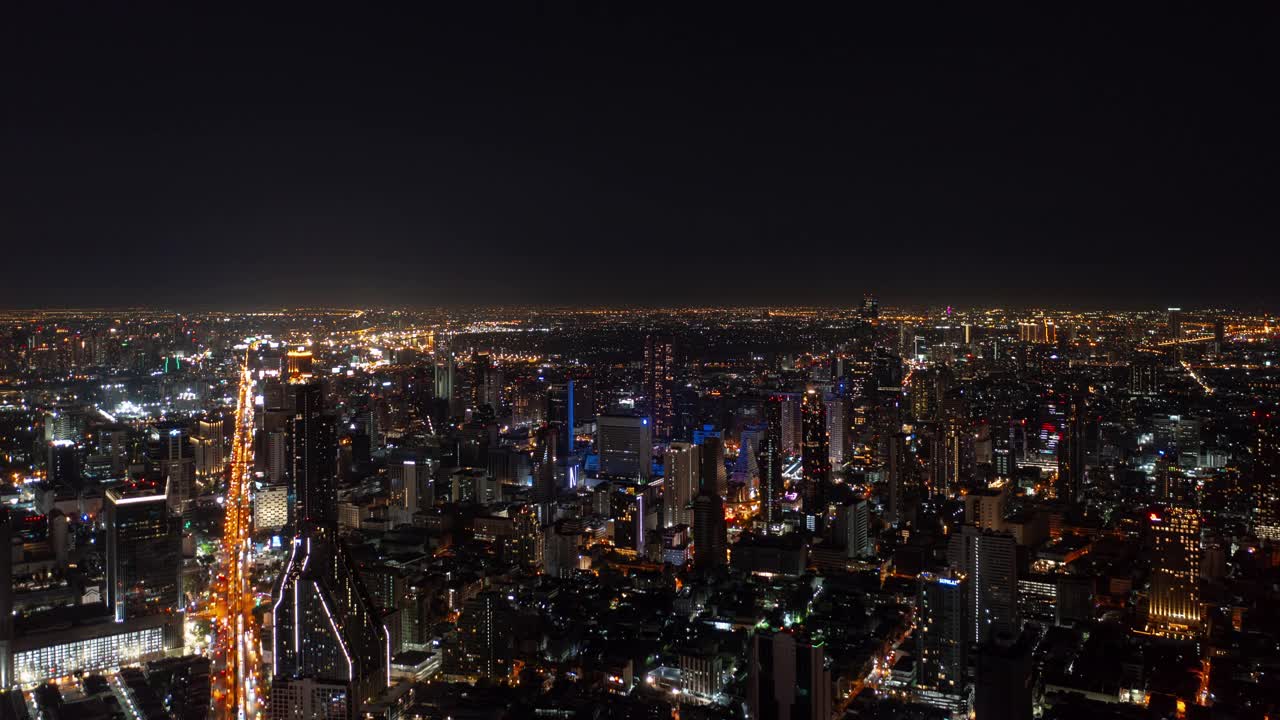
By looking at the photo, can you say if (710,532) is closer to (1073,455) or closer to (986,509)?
(986,509)

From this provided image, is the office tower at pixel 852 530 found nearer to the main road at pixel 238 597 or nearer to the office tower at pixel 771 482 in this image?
the office tower at pixel 771 482

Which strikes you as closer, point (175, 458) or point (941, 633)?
point (941, 633)

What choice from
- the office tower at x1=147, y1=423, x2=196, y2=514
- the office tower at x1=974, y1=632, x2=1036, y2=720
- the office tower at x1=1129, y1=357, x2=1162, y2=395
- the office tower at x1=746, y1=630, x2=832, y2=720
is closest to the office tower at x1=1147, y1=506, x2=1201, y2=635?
the office tower at x1=974, y1=632, x2=1036, y2=720

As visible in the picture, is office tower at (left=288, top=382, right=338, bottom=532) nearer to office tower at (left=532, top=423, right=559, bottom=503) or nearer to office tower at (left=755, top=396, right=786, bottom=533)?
office tower at (left=532, top=423, right=559, bottom=503)

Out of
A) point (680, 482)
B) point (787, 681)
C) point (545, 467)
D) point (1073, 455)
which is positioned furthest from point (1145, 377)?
point (787, 681)

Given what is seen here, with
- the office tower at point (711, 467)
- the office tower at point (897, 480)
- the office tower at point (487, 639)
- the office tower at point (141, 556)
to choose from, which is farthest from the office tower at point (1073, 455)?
the office tower at point (141, 556)

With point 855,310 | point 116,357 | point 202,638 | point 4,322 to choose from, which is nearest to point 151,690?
point 202,638

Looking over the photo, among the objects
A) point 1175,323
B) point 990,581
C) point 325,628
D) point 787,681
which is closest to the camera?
point 787,681

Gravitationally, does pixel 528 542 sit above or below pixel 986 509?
below
